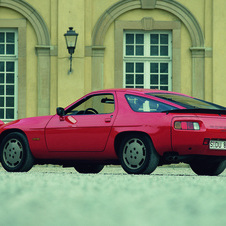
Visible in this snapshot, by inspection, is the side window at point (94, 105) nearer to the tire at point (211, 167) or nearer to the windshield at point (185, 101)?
the windshield at point (185, 101)

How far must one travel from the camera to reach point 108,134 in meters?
10.2

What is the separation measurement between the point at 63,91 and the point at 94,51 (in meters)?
1.34

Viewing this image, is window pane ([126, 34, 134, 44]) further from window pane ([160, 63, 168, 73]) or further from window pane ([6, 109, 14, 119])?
window pane ([6, 109, 14, 119])

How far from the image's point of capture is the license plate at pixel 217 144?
9680 millimetres

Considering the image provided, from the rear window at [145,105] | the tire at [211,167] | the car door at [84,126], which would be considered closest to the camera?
the rear window at [145,105]

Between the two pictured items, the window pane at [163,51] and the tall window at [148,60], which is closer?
the tall window at [148,60]

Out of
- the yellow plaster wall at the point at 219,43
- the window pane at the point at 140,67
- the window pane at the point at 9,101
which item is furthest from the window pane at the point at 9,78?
the yellow plaster wall at the point at 219,43

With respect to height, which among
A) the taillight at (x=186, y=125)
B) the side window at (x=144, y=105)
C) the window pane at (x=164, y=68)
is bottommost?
the taillight at (x=186, y=125)

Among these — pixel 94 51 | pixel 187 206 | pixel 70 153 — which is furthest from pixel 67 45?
pixel 187 206

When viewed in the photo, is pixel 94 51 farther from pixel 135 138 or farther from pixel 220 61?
pixel 135 138

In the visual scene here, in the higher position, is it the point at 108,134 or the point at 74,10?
the point at 74,10

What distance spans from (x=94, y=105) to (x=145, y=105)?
0.97m

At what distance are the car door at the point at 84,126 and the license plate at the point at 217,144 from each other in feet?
4.55

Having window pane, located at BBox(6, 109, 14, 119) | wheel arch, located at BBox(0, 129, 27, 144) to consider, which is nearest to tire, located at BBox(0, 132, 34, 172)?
wheel arch, located at BBox(0, 129, 27, 144)
